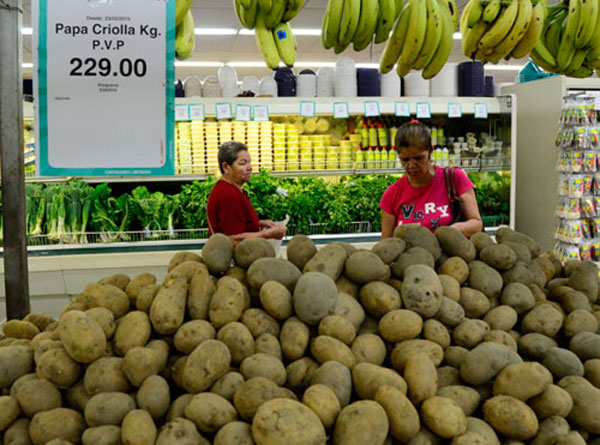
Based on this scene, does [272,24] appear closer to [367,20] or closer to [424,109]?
[367,20]

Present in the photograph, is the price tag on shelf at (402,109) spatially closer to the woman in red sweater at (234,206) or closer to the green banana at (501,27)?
the woman in red sweater at (234,206)

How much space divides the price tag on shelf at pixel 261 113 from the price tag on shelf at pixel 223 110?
19cm

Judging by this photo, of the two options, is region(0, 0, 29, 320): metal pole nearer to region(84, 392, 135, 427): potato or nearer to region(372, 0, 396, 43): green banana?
region(84, 392, 135, 427): potato

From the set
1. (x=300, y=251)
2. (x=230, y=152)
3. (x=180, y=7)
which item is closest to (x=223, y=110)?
(x=230, y=152)

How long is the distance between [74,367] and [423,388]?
0.79 m

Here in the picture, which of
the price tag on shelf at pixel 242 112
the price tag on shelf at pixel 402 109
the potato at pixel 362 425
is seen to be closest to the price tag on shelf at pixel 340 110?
the price tag on shelf at pixel 402 109

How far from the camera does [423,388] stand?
1131mm

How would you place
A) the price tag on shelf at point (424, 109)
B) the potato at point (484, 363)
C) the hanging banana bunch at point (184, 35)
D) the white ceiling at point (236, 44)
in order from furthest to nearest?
the white ceiling at point (236, 44) < the price tag on shelf at point (424, 109) < the hanging banana bunch at point (184, 35) < the potato at point (484, 363)

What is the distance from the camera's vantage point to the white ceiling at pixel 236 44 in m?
7.04

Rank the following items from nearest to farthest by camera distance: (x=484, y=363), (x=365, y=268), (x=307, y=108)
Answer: (x=484, y=363), (x=365, y=268), (x=307, y=108)

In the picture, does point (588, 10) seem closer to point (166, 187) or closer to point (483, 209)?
point (483, 209)

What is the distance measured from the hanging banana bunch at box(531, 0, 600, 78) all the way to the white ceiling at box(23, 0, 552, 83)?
10.8 ft

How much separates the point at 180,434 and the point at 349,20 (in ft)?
4.59

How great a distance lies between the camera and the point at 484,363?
1.21 meters
